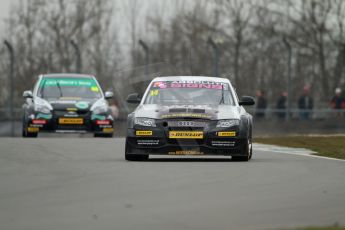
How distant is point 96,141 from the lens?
23625 millimetres

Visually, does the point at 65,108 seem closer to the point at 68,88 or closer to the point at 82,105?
the point at 82,105

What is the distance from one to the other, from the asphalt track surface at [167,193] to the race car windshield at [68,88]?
9.91m

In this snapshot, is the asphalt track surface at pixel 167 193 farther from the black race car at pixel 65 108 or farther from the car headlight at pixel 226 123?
the black race car at pixel 65 108

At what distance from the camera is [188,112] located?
1694 centimetres

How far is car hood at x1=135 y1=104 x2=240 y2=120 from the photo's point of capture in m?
16.9

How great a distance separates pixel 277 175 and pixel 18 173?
3.01 m

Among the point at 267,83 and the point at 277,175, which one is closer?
the point at 277,175

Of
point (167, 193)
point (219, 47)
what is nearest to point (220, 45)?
point (219, 47)

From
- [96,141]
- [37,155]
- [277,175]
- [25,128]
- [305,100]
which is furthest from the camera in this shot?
[305,100]

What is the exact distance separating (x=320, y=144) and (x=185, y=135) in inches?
256

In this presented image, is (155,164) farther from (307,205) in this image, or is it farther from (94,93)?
(94,93)

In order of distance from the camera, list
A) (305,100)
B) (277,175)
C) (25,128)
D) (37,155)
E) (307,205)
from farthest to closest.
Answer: (305,100), (25,128), (37,155), (277,175), (307,205)

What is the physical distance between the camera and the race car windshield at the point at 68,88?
27812mm

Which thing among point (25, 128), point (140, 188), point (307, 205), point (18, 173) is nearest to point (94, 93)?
point (25, 128)
